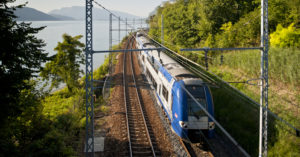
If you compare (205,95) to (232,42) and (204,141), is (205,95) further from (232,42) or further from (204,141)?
(232,42)

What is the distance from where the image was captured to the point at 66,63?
960 inches

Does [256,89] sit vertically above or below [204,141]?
above

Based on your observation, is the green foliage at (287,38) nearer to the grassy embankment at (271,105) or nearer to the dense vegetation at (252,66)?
the dense vegetation at (252,66)

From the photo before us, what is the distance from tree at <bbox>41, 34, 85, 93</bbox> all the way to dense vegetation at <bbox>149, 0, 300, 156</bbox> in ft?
43.6

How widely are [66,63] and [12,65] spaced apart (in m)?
16.2

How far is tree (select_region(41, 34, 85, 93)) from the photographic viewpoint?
23578mm

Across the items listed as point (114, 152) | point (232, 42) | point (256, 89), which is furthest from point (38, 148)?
point (232, 42)

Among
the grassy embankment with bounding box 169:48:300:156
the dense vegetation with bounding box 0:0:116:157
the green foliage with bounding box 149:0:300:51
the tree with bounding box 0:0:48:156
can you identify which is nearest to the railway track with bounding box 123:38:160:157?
the dense vegetation with bounding box 0:0:116:157

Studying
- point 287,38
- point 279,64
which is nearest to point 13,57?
point 279,64

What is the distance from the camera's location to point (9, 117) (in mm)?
9086

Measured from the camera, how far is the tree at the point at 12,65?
7996 millimetres

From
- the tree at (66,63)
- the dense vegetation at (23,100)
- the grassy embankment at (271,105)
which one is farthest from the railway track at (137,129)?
the tree at (66,63)

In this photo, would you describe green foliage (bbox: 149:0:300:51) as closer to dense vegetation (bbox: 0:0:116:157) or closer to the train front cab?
the train front cab

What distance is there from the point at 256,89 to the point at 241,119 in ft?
12.1
